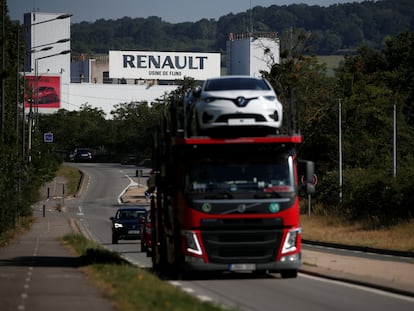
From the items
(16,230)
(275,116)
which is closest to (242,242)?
(275,116)

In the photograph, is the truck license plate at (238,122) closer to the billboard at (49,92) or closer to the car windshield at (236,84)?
the car windshield at (236,84)

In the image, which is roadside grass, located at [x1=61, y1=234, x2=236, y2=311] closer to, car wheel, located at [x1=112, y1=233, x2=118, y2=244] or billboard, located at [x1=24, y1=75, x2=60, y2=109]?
car wheel, located at [x1=112, y1=233, x2=118, y2=244]

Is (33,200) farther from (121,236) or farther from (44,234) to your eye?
(121,236)

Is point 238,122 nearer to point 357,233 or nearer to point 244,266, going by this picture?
point 244,266

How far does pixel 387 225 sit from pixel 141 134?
257 feet

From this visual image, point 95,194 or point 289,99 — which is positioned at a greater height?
point 289,99

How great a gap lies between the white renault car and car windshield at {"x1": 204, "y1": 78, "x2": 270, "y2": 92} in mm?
21

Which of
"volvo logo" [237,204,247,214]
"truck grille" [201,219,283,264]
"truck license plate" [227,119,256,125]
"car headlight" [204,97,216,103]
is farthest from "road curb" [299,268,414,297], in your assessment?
"car headlight" [204,97,216,103]

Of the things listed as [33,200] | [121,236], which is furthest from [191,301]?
[33,200]

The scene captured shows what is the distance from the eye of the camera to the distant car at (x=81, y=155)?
133m

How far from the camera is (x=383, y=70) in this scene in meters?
106

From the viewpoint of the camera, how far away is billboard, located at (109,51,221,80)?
17075 centimetres

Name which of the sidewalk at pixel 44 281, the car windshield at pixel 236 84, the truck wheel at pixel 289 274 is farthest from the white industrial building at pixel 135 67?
the car windshield at pixel 236 84

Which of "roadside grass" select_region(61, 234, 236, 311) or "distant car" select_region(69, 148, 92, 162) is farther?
"distant car" select_region(69, 148, 92, 162)
